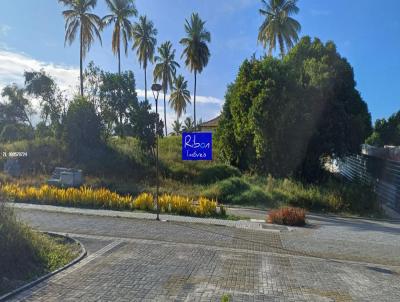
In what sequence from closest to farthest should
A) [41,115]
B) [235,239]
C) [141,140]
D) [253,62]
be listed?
[235,239], [253,62], [141,140], [41,115]

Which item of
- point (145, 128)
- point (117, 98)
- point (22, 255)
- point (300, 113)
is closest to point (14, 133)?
point (117, 98)

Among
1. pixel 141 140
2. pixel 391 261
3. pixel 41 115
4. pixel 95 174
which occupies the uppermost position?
pixel 41 115

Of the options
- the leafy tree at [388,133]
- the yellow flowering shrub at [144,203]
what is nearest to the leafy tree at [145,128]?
the yellow flowering shrub at [144,203]

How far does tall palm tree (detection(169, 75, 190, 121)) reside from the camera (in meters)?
67.3

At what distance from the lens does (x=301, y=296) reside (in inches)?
265

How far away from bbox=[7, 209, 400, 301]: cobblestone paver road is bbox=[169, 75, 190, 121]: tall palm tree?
56631 mm

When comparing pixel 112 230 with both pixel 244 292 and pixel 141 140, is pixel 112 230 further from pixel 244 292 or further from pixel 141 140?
pixel 141 140

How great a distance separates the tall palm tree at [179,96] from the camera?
221 ft

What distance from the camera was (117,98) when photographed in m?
33.4

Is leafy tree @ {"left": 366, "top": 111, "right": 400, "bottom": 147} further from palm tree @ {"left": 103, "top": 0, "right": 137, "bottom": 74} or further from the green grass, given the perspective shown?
the green grass

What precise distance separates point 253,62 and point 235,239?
17813mm

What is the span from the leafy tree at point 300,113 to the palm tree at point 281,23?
1223 cm

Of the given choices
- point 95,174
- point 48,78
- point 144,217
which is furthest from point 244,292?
point 48,78

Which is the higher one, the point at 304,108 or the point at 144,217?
the point at 304,108
